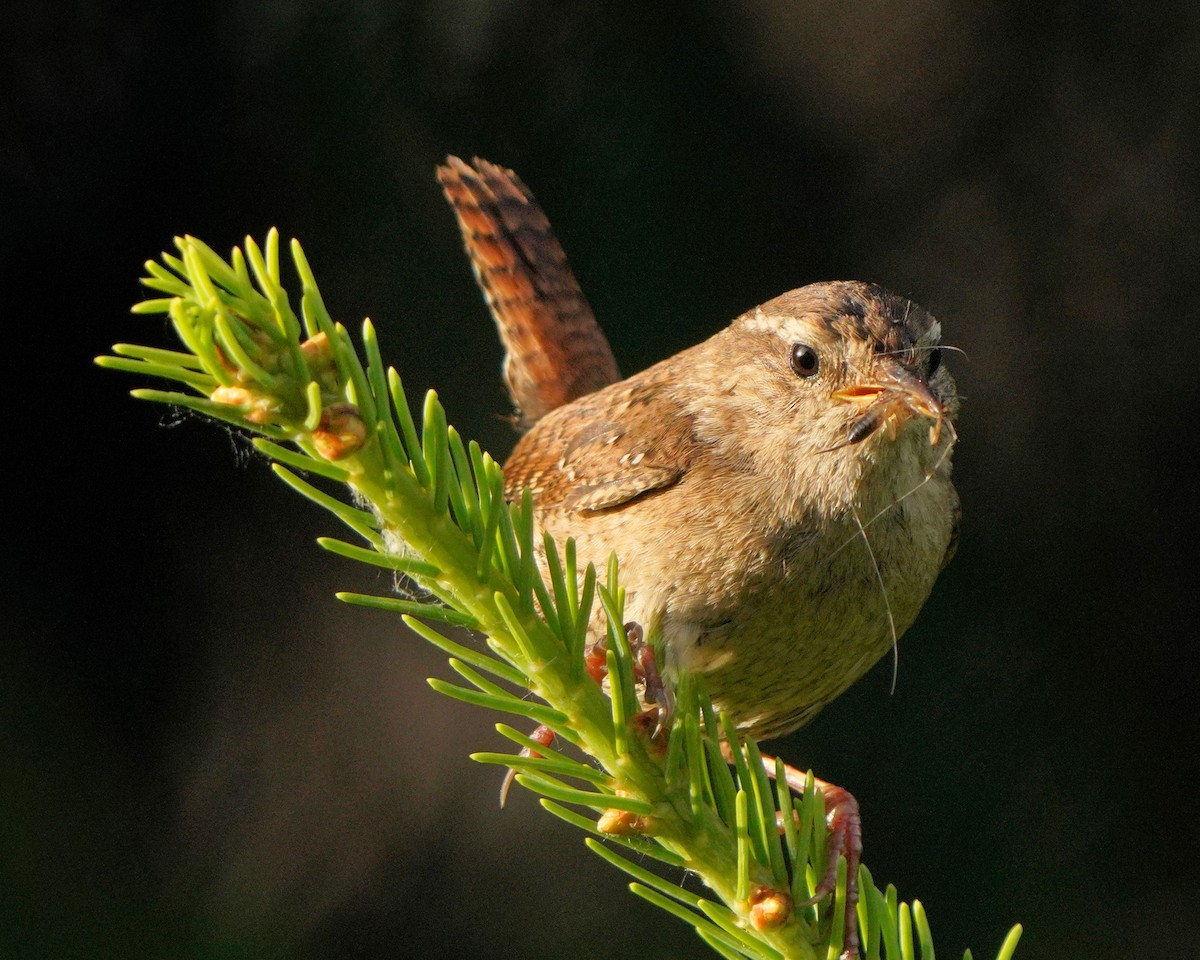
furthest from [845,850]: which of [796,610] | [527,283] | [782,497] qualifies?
[527,283]

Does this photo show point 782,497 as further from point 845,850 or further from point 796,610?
point 845,850

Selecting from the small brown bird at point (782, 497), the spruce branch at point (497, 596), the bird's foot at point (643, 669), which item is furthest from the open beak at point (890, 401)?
the spruce branch at point (497, 596)

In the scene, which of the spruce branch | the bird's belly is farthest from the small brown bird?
the spruce branch

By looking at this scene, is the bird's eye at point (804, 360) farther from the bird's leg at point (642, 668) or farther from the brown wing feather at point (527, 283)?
the brown wing feather at point (527, 283)

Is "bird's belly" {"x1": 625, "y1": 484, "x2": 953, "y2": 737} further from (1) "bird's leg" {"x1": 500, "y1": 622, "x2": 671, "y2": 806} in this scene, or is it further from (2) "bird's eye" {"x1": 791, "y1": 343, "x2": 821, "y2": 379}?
(2) "bird's eye" {"x1": 791, "y1": 343, "x2": 821, "y2": 379}

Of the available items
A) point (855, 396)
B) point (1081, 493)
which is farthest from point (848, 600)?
point (1081, 493)

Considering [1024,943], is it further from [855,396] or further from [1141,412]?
[855,396]
